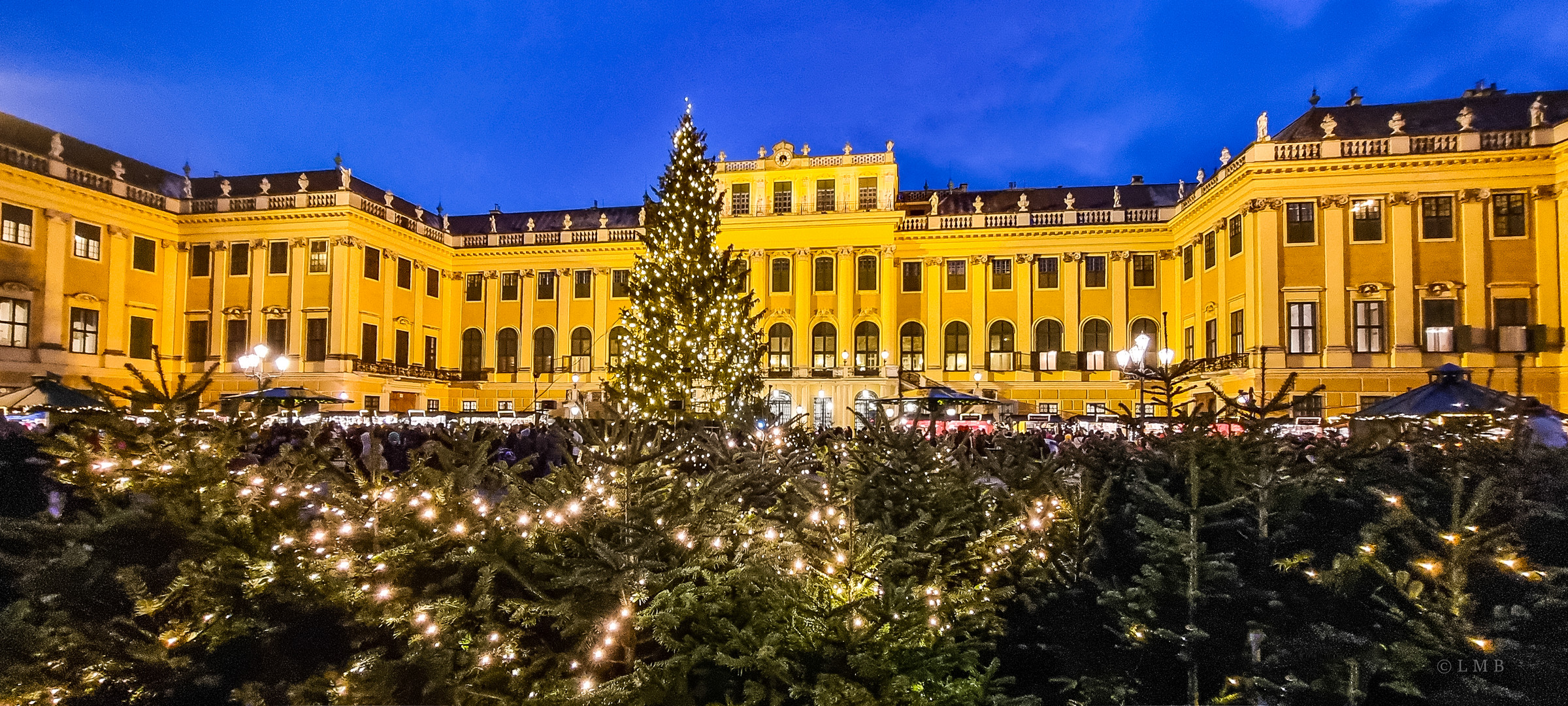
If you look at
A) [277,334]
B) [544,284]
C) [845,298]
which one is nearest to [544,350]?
[544,284]

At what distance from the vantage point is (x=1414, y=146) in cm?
2772

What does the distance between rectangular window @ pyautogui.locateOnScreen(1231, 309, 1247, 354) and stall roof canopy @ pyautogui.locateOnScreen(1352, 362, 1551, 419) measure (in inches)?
685

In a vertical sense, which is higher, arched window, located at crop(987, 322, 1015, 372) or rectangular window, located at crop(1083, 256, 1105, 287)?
rectangular window, located at crop(1083, 256, 1105, 287)

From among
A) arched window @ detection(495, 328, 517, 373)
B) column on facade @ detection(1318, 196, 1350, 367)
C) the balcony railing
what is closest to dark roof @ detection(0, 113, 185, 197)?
the balcony railing

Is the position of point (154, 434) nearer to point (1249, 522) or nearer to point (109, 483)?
point (109, 483)

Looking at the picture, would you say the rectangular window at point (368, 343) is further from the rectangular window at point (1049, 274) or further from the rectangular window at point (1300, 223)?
the rectangular window at point (1300, 223)

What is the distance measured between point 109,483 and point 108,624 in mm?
1072

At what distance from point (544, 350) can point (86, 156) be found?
21.2 m

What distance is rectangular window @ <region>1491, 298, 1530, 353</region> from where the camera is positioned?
1068 inches

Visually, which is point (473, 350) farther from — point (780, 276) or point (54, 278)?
point (780, 276)

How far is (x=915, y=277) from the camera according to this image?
127 ft

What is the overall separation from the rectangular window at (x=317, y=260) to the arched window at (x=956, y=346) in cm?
2864

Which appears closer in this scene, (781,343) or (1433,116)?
(1433,116)

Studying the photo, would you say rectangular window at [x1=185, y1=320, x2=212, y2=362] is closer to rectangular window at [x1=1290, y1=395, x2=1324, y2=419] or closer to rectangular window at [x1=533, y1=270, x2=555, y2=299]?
rectangular window at [x1=533, y1=270, x2=555, y2=299]
